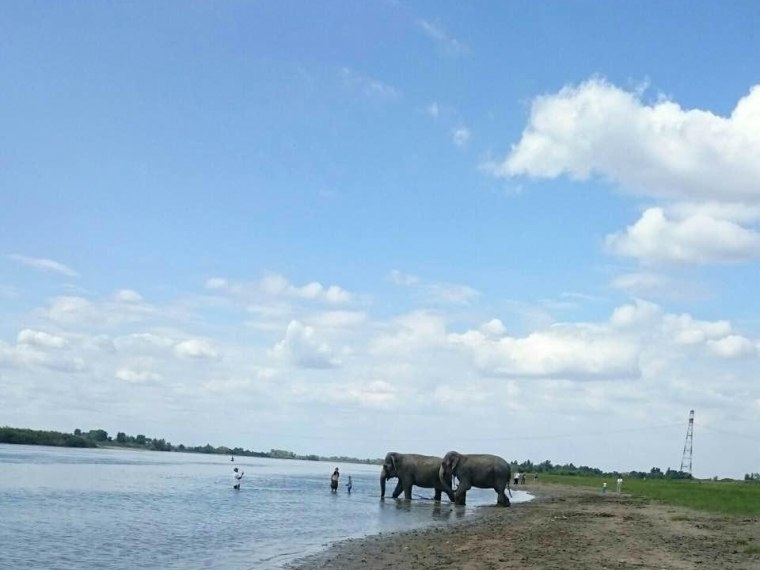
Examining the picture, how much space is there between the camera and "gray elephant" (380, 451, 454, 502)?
55.1 m

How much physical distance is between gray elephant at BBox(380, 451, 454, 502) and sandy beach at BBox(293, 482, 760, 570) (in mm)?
17358

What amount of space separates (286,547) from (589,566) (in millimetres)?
12035

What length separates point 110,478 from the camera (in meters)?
71.6

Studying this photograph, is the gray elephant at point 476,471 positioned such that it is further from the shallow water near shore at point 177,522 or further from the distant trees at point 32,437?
the distant trees at point 32,437

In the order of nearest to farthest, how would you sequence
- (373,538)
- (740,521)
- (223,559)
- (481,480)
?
(223,559), (373,538), (740,521), (481,480)

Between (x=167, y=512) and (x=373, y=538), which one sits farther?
(x=167, y=512)

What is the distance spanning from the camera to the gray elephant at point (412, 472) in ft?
181

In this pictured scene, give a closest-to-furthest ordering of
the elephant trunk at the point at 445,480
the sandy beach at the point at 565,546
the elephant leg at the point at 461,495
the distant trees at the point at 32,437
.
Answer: the sandy beach at the point at 565,546 → the elephant leg at the point at 461,495 → the elephant trunk at the point at 445,480 → the distant trees at the point at 32,437

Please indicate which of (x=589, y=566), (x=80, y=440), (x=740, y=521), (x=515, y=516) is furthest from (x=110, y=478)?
(x=80, y=440)

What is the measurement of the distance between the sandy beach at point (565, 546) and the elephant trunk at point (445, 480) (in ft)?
51.5

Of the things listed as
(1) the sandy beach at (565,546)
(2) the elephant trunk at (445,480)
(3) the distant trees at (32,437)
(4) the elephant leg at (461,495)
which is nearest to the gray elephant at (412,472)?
(2) the elephant trunk at (445,480)

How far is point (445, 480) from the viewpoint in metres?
54.0

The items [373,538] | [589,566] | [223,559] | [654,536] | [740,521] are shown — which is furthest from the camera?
[740,521]

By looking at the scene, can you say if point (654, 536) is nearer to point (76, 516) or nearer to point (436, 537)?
point (436, 537)
